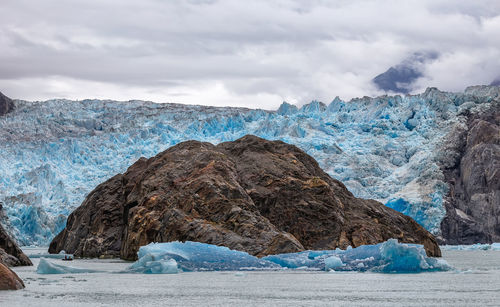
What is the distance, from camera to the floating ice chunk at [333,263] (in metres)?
33.8

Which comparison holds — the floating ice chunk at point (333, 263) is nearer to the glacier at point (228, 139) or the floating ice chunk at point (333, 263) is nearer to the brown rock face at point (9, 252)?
the brown rock face at point (9, 252)

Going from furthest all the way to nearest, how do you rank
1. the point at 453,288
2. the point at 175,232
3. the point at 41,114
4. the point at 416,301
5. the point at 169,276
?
the point at 41,114 < the point at 175,232 < the point at 169,276 < the point at 453,288 < the point at 416,301

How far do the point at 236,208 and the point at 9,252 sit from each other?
13.6 metres

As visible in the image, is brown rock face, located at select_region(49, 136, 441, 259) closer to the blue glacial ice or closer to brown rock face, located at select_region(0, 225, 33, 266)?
the blue glacial ice

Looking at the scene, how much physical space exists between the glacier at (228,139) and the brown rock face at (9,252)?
43291 millimetres

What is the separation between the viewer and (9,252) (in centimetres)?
3550

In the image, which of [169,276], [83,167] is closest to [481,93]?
[83,167]

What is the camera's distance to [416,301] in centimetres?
2114

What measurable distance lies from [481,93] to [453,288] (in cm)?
8228

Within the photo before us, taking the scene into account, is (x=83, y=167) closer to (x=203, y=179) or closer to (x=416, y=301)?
(x=203, y=179)

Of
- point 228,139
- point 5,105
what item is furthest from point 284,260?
point 5,105

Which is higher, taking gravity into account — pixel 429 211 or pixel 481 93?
pixel 481 93

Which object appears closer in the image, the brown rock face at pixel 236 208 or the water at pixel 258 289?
the water at pixel 258 289

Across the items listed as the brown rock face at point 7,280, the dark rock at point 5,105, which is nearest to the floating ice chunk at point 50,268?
the brown rock face at point 7,280
